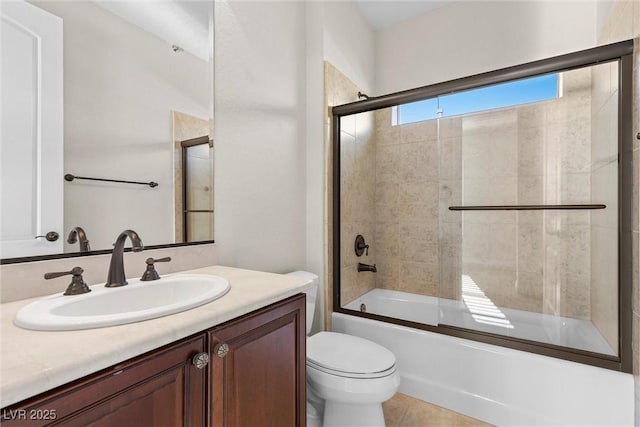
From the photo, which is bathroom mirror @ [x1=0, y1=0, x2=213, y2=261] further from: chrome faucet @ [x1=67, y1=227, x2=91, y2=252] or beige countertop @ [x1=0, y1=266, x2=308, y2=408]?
beige countertop @ [x1=0, y1=266, x2=308, y2=408]

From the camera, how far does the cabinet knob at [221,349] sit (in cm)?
74

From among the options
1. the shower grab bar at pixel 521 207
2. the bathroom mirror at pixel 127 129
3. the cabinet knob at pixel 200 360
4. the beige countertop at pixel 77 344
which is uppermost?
the bathroom mirror at pixel 127 129

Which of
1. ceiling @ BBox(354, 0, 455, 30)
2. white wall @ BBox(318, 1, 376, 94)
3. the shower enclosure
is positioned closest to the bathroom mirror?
white wall @ BBox(318, 1, 376, 94)

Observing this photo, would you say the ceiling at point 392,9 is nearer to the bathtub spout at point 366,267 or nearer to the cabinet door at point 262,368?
the bathtub spout at point 366,267

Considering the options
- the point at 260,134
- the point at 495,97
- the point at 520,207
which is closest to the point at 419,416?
the point at 520,207

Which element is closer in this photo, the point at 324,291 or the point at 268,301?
the point at 268,301

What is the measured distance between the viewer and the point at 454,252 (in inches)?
90.7

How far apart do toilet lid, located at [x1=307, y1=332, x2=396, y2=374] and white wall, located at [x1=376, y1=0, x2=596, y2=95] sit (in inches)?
84.8

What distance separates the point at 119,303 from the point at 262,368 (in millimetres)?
476

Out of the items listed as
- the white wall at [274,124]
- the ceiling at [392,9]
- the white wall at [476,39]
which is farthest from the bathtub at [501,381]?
the ceiling at [392,9]

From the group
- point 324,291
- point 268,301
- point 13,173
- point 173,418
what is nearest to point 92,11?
point 13,173

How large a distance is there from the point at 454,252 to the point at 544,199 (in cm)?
70

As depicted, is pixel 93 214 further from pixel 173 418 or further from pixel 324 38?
pixel 324 38

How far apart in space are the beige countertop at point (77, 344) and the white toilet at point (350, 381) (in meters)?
0.54
